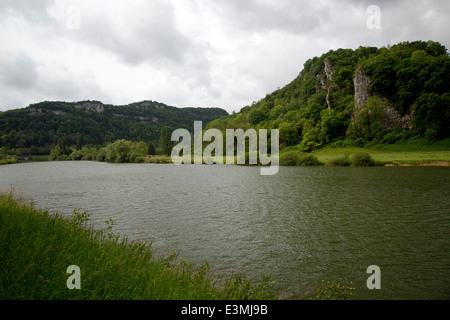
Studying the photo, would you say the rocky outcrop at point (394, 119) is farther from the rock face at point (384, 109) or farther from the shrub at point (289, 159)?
the shrub at point (289, 159)

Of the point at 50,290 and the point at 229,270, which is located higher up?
the point at 50,290

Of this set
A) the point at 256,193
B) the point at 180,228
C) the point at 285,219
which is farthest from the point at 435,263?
the point at 256,193

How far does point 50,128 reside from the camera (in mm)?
187250

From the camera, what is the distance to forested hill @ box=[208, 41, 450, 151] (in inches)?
2670

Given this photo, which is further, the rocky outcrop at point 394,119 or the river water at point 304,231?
the rocky outcrop at point 394,119

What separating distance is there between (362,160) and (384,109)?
42064 mm

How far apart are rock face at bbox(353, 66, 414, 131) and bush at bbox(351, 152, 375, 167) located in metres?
36.1

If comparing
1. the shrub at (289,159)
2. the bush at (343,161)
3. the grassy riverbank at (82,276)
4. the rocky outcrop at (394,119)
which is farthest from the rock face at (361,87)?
the grassy riverbank at (82,276)

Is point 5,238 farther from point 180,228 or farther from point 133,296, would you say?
point 180,228

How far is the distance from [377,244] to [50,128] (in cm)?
23241

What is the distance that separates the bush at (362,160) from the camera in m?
48.5

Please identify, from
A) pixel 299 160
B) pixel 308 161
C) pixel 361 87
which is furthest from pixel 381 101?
pixel 299 160

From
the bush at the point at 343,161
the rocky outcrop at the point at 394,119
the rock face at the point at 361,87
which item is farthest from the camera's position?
the rock face at the point at 361,87

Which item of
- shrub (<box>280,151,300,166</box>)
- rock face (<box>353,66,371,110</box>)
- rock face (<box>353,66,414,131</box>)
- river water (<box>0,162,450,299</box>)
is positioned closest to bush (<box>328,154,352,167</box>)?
shrub (<box>280,151,300,166</box>)
